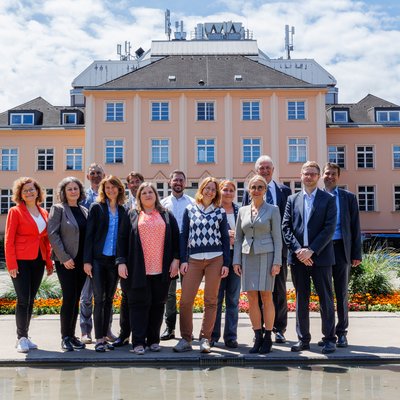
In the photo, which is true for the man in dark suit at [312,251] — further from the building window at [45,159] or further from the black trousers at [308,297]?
the building window at [45,159]

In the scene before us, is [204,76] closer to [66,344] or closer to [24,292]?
[24,292]

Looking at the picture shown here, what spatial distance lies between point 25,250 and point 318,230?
3672mm

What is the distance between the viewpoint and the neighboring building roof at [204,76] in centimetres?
4069

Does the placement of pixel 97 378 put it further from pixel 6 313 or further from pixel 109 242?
pixel 6 313

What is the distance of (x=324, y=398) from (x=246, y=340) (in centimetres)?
258

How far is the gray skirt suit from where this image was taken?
6898 mm

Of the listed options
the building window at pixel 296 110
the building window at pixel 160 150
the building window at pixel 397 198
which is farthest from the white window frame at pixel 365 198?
the building window at pixel 160 150

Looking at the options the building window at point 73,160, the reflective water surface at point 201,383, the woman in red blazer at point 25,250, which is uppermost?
the building window at point 73,160

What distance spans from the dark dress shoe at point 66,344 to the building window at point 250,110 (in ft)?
114

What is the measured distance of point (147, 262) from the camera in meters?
7.00

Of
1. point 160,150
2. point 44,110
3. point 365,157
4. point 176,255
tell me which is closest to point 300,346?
point 176,255

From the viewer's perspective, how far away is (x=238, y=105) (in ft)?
134

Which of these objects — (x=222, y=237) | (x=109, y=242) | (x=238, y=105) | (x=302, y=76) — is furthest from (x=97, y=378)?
(x=302, y=76)

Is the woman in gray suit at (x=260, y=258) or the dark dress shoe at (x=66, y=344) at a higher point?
the woman in gray suit at (x=260, y=258)
